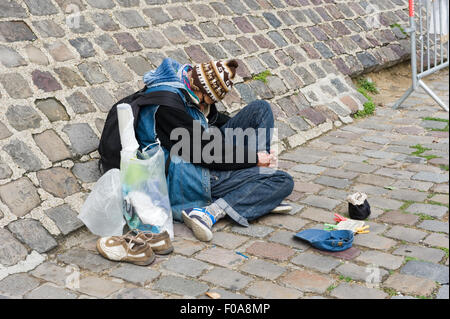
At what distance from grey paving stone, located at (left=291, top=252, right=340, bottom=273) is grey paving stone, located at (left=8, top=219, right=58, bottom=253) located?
4.69ft

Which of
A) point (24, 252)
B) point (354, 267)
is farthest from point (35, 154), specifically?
point (354, 267)

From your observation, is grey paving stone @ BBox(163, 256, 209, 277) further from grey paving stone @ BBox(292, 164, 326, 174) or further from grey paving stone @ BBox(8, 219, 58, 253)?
grey paving stone @ BBox(292, 164, 326, 174)

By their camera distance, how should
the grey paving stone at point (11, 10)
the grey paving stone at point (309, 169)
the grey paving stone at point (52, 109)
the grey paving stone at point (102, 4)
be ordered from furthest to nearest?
1. the grey paving stone at point (102, 4)
2. the grey paving stone at point (309, 169)
3. the grey paving stone at point (11, 10)
4. the grey paving stone at point (52, 109)

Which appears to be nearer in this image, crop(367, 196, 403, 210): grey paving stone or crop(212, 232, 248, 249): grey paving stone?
crop(212, 232, 248, 249): grey paving stone

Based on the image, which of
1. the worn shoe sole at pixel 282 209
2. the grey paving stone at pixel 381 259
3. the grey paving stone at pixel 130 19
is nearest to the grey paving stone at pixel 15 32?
the grey paving stone at pixel 130 19

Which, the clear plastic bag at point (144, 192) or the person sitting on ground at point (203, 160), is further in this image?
the person sitting on ground at point (203, 160)

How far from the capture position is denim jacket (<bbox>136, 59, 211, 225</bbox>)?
3789 millimetres

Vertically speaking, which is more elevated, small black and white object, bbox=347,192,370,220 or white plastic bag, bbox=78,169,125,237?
white plastic bag, bbox=78,169,125,237

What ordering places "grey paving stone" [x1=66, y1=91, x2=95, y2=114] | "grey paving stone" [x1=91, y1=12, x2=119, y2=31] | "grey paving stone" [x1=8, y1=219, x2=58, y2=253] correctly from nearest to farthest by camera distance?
"grey paving stone" [x1=8, y1=219, x2=58, y2=253] < "grey paving stone" [x1=66, y1=91, x2=95, y2=114] < "grey paving stone" [x1=91, y1=12, x2=119, y2=31]

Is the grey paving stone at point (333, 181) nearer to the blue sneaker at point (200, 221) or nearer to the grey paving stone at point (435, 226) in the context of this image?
the grey paving stone at point (435, 226)

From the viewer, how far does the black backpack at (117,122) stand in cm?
375

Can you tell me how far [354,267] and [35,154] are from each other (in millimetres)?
2105

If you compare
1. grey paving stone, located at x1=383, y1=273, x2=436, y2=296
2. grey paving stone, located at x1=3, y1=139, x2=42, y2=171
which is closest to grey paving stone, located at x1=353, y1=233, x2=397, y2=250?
grey paving stone, located at x1=383, y1=273, x2=436, y2=296

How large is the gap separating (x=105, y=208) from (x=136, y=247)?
348mm
